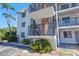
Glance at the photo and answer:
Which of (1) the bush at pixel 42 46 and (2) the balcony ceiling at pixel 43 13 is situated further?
(2) the balcony ceiling at pixel 43 13

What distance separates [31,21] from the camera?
4449mm

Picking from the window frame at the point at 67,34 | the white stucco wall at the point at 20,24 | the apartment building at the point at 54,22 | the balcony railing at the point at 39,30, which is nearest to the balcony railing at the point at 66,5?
the apartment building at the point at 54,22

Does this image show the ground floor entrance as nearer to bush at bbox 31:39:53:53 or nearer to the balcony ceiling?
bush at bbox 31:39:53:53

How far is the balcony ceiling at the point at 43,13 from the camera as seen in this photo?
4383 mm

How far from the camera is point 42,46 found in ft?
14.1

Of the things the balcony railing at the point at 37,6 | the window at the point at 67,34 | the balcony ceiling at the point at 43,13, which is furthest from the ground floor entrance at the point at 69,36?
the balcony railing at the point at 37,6

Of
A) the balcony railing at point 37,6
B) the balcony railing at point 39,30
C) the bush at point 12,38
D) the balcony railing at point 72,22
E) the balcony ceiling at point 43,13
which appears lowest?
the bush at point 12,38

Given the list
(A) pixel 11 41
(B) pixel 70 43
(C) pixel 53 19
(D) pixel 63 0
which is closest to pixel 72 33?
(B) pixel 70 43

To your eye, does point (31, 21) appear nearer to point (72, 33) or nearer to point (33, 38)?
point (33, 38)

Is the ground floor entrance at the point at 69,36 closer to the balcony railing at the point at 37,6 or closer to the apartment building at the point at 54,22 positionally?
the apartment building at the point at 54,22

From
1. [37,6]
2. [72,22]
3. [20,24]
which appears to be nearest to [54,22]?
[72,22]

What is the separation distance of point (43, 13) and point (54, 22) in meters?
0.38

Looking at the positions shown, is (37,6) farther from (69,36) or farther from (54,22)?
(69,36)

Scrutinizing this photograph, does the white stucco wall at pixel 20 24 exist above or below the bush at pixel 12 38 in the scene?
above
